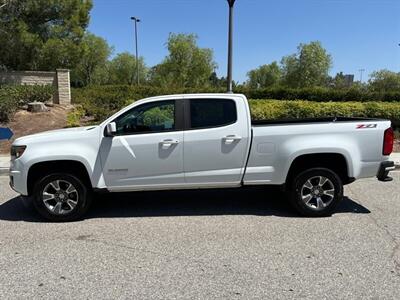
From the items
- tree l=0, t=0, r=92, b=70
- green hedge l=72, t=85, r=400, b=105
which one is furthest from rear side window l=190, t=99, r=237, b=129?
tree l=0, t=0, r=92, b=70

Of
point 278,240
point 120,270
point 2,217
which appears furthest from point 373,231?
point 2,217

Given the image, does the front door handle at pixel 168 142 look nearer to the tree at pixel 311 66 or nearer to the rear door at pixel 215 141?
the rear door at pixel 215 141

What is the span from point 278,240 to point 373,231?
1.27 meters

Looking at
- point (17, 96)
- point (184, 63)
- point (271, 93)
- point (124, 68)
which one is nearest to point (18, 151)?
point (17, 96)

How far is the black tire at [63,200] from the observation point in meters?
5.55

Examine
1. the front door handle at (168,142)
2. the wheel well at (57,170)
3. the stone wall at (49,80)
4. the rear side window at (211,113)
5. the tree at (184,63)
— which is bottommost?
the wheel well at (57,170)

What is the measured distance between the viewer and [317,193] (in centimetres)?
572

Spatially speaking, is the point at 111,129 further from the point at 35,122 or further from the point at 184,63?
the point at 184,63

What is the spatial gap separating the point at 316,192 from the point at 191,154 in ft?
5.95

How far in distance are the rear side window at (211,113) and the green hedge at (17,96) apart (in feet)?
34.4

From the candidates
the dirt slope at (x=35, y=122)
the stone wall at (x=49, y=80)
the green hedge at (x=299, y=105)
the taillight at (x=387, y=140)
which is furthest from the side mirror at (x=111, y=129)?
the stone wall at (x=49, y=80)

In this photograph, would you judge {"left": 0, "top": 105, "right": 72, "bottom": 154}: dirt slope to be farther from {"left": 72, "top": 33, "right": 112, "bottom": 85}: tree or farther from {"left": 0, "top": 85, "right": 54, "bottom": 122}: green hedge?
{"left": 72, "top": 33, "right": 112, "bottom": 85}: tree

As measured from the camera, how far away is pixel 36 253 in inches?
178

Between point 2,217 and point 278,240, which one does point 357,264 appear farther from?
point 2,217
